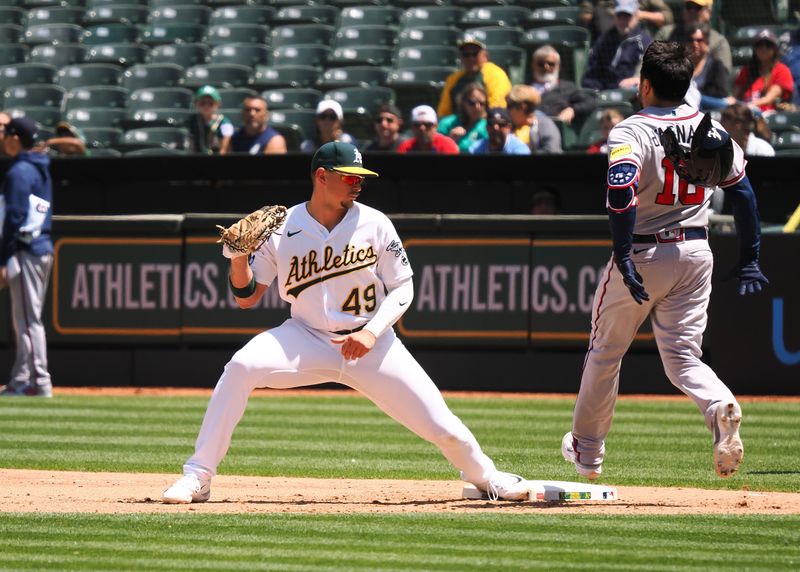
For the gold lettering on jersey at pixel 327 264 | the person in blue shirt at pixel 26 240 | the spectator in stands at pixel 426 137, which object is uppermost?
the gold lettering on jersey at pixel 327 264

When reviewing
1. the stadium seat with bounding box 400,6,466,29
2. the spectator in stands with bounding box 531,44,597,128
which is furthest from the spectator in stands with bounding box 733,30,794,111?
the stadium seat with bounding box 400,6,466,29

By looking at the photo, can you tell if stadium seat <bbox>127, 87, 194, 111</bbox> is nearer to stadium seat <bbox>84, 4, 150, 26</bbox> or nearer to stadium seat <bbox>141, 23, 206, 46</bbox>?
stadium seat <bbox>141, 23, 206, 46</bbox>

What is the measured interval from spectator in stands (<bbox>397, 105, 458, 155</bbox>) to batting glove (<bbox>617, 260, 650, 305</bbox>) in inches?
290

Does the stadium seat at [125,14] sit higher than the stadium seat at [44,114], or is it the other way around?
the stadium seat at [125,14]

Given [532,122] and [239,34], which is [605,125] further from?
[239,34]

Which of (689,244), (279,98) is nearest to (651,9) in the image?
(279,98)

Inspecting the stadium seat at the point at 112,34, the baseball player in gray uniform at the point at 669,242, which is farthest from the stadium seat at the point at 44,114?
the baseball player in gray uniform at the point at 669,242

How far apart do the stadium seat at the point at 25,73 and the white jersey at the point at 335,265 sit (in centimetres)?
1346

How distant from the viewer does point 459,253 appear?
12852mm

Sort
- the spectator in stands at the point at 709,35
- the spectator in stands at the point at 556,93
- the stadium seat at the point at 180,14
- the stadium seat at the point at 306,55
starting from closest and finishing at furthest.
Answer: the spectator in stands at the point at 709,35 < the spectator in stands at the point at 556,93 < the stadium seat at the point at 306,55 < the stadium seat at the point at 180,14

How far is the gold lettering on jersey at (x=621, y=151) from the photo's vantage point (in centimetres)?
622

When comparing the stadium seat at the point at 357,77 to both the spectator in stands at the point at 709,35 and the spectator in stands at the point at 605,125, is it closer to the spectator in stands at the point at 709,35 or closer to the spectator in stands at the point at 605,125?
the spectator in stands at the point at 709,35

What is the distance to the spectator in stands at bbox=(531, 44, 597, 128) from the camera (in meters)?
14.8

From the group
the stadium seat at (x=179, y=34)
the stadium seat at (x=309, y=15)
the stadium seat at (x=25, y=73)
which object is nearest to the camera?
the stadium seat at (x=25, y=73)
